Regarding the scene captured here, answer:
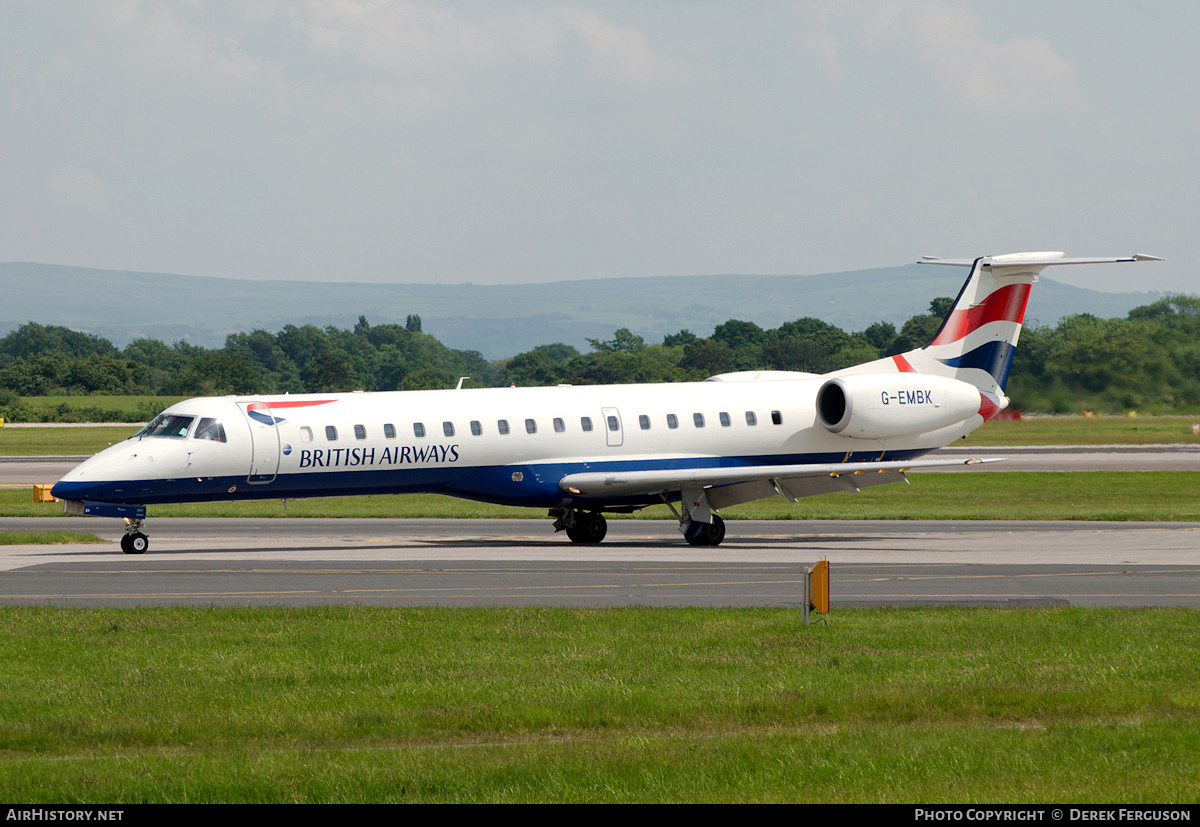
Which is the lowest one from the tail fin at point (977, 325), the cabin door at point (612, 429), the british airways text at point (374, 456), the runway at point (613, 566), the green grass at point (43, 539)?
the runway at point (613, 566)

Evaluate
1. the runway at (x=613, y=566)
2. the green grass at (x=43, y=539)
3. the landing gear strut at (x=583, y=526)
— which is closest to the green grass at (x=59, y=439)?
the green grass at (x=43, y=539)

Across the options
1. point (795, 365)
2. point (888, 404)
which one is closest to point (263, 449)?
point (888, 404)

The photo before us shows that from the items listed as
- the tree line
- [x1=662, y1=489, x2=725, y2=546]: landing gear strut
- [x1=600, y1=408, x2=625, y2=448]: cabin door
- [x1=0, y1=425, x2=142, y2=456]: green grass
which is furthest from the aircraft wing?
[x1=0, y1=425, x2=142, y2=456]: green grass

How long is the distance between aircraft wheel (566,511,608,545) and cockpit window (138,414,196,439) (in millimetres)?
9623

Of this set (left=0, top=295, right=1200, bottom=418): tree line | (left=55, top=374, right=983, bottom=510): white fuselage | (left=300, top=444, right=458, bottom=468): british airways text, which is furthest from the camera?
(left=0, top=295, right=1200, bottom=418): tree line

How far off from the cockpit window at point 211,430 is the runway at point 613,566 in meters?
2.49

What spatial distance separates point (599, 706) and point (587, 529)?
21.1m

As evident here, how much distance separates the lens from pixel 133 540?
2947 centimetres

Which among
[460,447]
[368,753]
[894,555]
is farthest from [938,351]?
[368,753]

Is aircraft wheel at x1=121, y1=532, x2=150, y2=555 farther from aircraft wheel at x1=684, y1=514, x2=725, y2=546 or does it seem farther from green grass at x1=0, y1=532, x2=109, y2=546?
aircraft wheel at x1=684, y1=514, x2=725, y2=546

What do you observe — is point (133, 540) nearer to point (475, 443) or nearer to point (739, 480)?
point (475, 443)

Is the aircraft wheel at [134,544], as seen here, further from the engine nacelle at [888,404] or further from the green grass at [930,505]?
the engine nacelle at [888,404]

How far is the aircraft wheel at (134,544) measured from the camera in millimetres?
29328

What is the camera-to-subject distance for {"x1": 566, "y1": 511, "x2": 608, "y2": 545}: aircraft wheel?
112ft
